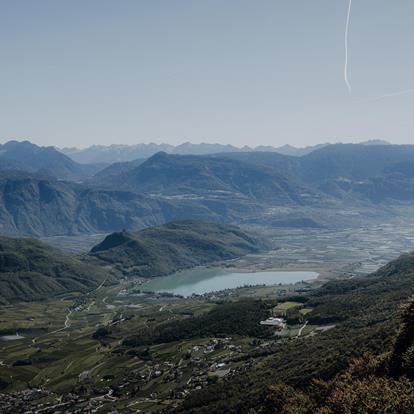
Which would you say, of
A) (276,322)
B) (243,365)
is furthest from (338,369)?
(276,322)

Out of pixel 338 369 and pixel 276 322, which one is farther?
pixel 276 322

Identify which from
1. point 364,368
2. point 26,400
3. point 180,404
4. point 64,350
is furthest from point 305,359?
point 64,350

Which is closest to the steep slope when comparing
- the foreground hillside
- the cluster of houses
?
the foreground hillside

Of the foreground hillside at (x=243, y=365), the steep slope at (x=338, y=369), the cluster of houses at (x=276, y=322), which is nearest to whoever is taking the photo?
the steep slope at (x=338, y=369)

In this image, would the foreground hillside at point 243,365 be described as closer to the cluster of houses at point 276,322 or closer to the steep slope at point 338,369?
the steep slope at point 338,369

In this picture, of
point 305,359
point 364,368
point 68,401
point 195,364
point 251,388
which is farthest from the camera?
point 195,364

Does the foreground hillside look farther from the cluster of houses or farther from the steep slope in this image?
the cluster of houses

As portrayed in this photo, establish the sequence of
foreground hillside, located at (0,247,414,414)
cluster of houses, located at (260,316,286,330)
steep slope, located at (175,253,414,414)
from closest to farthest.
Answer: steep slope, located at (175,253,414,414)
foreground hillside, located at (0,247,414,414)
cluster of houses, located at (260,316,286,330)

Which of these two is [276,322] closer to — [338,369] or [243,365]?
[243,365]

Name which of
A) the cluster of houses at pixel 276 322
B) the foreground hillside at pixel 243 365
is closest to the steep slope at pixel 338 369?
the foreground hillside at pixel 243 365

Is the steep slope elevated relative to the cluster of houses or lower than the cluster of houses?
elevated

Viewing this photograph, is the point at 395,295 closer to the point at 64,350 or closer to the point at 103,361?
the point at 103,361
